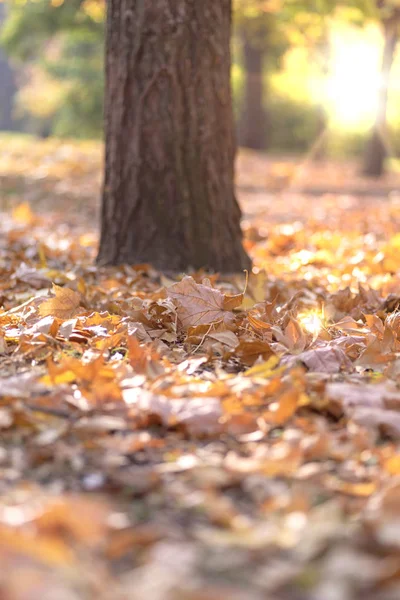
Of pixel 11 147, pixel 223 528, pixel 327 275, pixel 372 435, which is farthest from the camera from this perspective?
pixel 11 147

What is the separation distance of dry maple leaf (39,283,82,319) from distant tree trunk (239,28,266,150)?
547 inches

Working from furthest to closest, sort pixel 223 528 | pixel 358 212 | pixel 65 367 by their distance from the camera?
1. pixel 358 212
2. pixel 65 367
3. pixel 223 528

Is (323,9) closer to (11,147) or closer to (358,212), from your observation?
(358,212)

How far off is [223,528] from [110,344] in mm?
1047

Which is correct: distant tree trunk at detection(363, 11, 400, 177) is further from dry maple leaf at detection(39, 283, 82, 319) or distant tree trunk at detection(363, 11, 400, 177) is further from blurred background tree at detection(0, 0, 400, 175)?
dry maple leaf at detection(39, 283, 82, 319)

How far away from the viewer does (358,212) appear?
7801mm

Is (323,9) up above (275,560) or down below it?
above

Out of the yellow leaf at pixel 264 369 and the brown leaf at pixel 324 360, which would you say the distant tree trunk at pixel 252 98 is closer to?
the brown leaf at pixel 324 360

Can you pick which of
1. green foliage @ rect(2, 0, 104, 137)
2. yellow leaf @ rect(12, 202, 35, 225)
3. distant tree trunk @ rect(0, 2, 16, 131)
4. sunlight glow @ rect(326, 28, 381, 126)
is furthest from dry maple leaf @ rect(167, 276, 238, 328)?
distant tree trunk @ rect(0, 2, 16, 131)

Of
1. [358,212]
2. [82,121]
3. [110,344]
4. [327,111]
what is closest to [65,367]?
[110,344]

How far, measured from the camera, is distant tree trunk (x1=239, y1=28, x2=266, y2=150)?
16.3 meters

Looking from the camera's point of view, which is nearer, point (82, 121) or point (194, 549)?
point (194, 549)

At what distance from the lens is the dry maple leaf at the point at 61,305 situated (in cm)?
263

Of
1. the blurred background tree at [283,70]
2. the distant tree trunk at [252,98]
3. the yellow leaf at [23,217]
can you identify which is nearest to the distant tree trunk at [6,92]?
the blurred background tree at [283,70]
